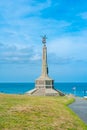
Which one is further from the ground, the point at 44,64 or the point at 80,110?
the point at 44,64

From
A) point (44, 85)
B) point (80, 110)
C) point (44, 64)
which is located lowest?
point (80, 110)

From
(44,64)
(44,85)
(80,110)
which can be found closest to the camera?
(80,110)

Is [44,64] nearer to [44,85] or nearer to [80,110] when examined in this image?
[44,85]

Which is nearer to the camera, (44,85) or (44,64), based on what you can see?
(44,85)

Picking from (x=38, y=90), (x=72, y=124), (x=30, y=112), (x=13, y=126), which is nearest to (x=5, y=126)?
(x=13, y=126)

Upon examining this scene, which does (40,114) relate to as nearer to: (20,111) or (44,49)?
(20,111)

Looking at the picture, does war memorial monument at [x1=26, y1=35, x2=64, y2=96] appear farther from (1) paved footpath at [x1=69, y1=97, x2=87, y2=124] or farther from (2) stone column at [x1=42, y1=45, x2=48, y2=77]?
(1) paved footpath at [x1=69, y1=97, x2=87, y2=124]

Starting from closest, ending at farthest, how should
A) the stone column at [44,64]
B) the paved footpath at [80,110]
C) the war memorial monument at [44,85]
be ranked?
the paved footpath at [80,110]
the war memorial monument at [44,85]
the stone column at [44,64]

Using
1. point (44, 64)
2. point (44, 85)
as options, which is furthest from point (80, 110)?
point (44, 64)

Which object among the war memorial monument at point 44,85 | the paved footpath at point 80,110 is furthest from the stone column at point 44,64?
the paved footpath at point 80,110

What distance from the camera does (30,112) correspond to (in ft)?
107

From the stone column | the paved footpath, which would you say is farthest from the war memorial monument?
the paved footpath

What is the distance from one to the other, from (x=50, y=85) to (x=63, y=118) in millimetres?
44049

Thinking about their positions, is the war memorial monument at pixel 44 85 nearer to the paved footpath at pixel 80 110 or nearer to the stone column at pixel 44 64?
the stone column at pixel 44 64
